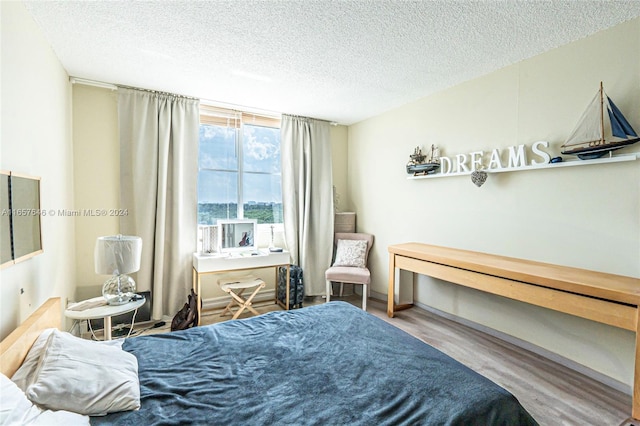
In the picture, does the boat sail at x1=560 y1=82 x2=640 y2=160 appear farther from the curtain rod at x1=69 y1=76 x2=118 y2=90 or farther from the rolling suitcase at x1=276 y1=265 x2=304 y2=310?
the curtain rod at x1=69 y1=76 x2=118 y2=90

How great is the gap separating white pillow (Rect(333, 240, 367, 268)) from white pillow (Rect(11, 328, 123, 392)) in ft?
10.1

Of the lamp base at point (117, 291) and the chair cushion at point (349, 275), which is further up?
the lamp base at point (117, 291)

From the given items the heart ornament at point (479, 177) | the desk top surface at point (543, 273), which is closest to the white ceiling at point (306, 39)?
the heart ornament at point (479, 177)

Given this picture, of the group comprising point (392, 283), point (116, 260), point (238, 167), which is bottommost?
point (392, 283)

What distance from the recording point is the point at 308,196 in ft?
13.7

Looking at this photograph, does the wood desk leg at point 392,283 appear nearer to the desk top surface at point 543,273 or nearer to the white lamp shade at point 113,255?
→ the desk top surface at point 543,273

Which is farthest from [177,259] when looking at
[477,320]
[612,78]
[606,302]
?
[612,78]

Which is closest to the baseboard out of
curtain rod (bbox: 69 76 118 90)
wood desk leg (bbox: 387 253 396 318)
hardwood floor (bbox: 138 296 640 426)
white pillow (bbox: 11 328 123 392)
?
hardwood floor (bbox: 138 296 640 426)

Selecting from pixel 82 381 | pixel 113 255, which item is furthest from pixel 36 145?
pixel 82 381

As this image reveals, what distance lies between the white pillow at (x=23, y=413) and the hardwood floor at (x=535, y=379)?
7.49 ft

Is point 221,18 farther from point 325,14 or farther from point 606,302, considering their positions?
point 606,302

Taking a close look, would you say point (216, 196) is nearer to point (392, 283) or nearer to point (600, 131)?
point (392, 283)

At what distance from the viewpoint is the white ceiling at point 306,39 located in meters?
1.91

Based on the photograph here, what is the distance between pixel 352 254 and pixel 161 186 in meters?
2.53
